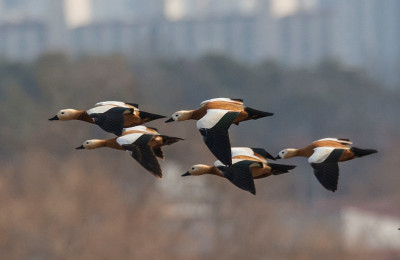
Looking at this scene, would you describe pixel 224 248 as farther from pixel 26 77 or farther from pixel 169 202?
pixel 26 77

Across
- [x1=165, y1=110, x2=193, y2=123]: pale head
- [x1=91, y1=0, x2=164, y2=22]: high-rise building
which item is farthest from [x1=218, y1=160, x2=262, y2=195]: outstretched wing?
[x1=91, y1=0, x2=164, y2=22]: high-rise building

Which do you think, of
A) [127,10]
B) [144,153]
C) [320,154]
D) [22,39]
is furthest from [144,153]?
[127,10]

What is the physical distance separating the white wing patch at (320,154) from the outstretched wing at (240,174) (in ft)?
1.06

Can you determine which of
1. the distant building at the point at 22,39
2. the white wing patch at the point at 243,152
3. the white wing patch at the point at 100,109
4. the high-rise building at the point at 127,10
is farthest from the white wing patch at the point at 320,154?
the high-rise building at the point at 127,10

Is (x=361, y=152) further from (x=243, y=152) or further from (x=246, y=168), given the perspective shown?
(x=243, y=152)

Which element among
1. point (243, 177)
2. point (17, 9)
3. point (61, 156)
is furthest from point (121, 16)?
point (243, 177)

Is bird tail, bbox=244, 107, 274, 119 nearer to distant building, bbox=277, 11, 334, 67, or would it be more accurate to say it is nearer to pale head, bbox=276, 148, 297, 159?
pale head, bbox=276, 148, 297, 159

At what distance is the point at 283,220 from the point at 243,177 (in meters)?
24.7

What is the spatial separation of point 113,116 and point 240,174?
2.47 ft

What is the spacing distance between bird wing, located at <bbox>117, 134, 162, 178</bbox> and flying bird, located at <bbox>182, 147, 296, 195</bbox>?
31cm

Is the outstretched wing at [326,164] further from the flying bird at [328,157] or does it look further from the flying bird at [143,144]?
the flying bird at [143,144]

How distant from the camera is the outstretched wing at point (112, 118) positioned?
778 cm

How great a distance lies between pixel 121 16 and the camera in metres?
82.1

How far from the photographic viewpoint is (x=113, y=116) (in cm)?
793
